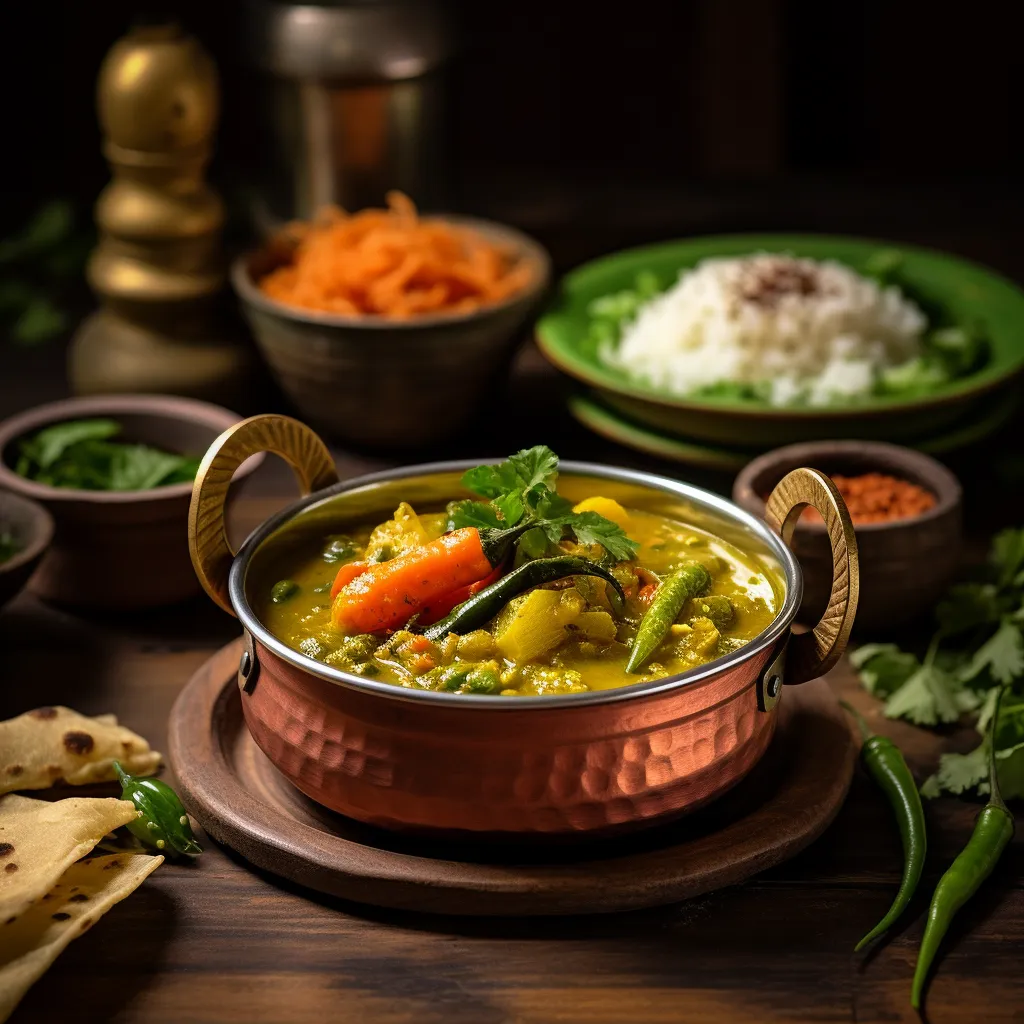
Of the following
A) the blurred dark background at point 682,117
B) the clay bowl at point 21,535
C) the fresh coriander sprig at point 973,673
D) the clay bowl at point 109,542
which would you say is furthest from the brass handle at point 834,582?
the blurred dark background at point 682,117

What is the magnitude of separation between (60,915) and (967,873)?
56.2 inches

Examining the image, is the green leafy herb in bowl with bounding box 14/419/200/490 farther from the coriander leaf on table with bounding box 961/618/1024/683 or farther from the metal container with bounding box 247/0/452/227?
the coriander leaf on table with bounding box 961/618/1024/683

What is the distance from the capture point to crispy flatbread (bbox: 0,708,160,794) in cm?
264

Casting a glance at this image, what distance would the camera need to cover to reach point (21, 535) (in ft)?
10.6

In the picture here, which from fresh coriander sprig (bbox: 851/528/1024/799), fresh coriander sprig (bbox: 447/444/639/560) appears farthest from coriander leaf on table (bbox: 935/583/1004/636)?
fresh coriander sprig (bbox: 447/444/639/560)

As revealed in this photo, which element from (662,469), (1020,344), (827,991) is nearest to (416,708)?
(827,991)

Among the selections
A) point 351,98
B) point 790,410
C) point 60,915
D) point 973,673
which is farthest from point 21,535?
point 973,673

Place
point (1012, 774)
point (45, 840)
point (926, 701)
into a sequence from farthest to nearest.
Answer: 1. point (926, 701)
2. point (1012, 774)
3. point (45, 840)

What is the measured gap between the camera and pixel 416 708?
2246 millimetres

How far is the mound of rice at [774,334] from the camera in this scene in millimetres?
4008

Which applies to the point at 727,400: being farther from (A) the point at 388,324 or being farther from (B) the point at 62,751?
(B) the point at 62,751

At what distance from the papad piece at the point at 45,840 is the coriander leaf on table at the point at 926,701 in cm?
150

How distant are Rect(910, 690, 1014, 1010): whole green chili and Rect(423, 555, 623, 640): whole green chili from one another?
75 cm

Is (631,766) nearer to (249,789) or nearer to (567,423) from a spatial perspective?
(249,789)
